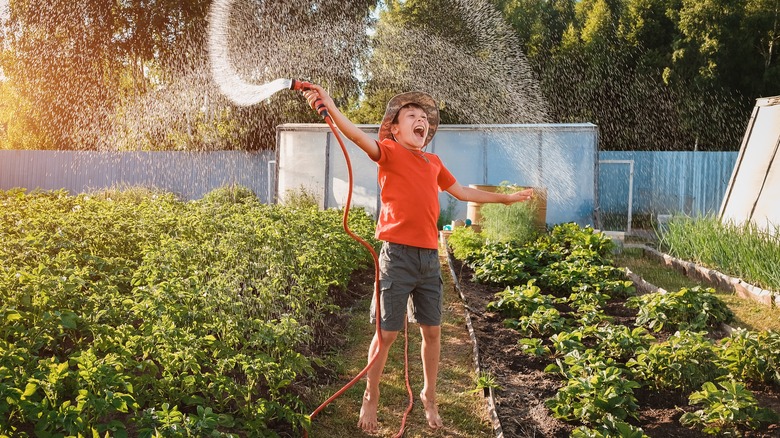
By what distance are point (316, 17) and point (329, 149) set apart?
34.3ft

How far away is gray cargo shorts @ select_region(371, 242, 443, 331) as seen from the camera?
360cm

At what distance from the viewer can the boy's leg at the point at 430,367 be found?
3.73 meters

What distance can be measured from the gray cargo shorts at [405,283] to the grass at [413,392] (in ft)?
2.09

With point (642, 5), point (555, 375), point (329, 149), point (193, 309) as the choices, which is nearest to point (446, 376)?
point (555, 375)

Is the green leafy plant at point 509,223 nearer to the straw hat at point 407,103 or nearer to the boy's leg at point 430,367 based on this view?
the straw hat at point 407,103

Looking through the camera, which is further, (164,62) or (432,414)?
(164,62)

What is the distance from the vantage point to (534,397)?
411cm

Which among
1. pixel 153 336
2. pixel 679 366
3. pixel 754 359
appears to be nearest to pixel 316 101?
pixel 153 336

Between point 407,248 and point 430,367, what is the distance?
2.29 feet

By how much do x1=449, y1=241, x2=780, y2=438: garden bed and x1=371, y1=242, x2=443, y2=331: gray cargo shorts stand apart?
0.75 meters

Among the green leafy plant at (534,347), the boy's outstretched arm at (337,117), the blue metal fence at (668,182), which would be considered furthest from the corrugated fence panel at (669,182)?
the boy's outstretched arm at (337,117)

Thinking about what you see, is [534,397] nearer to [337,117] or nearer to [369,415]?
[369,415]

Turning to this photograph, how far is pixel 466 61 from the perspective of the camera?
77.9ft

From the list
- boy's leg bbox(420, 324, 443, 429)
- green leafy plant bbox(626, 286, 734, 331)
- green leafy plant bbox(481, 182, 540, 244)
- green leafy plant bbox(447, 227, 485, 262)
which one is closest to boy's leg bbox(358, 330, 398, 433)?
boy's leg bbox(420, 324, 443, 429)
